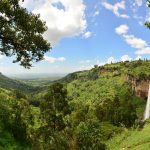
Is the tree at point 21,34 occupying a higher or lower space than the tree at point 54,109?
higher

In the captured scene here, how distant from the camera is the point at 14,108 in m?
18.4

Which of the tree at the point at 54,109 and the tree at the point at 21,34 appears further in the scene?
the tree at the point at 54,109

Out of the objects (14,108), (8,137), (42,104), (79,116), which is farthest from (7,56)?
(79,116)

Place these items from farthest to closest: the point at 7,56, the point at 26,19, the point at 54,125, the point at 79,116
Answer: the point at 79,116, the point at 54,125, the point at 7,56, the point at 26,19

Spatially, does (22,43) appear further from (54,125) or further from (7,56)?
(54,125)

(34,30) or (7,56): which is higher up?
(34,30)

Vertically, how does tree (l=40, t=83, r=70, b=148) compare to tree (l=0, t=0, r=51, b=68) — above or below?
below

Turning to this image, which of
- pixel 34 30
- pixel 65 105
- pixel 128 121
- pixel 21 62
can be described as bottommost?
pixel 128 121

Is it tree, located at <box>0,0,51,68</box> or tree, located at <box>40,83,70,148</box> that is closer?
tree, located at <box>0,0,51,68</box>

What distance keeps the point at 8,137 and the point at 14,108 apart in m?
2.88

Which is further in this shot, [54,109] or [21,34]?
[54,109]

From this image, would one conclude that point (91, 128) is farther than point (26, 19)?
Yes

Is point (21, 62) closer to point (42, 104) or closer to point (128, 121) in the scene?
point (42, 104)

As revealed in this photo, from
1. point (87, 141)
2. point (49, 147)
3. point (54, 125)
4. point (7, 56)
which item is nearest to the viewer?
point (7, 56)
